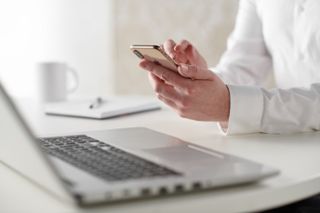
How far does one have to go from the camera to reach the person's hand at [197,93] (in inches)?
41.7

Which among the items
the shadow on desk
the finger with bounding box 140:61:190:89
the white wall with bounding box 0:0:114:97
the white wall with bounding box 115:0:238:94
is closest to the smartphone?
the finger with bounding box 140:61:190:89

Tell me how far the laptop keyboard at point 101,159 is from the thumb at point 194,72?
22cm

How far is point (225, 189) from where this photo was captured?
692 mm

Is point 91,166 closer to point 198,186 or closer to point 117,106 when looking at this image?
point 198,186

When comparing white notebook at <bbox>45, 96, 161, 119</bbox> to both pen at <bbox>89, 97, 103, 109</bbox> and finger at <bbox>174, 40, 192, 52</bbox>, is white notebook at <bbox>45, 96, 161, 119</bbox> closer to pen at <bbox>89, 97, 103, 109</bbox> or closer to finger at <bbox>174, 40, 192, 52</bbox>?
pen at <bbox>89, 97, 103, 109</bbox>

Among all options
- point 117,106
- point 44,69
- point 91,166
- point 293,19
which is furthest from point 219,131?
point 44,69

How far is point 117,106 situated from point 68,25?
129cm

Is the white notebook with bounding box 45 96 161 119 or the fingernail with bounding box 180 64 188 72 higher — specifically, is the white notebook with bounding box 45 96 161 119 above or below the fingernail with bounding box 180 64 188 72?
below

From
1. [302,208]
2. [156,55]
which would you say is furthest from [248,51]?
[302,208]

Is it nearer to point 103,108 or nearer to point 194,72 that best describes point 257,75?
point 103,108

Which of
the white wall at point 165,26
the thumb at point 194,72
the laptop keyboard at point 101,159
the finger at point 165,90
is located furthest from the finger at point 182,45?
the white wall at point 165,26

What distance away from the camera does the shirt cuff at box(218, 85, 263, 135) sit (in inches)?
42.8

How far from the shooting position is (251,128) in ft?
3.66

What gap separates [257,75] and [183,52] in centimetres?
53
